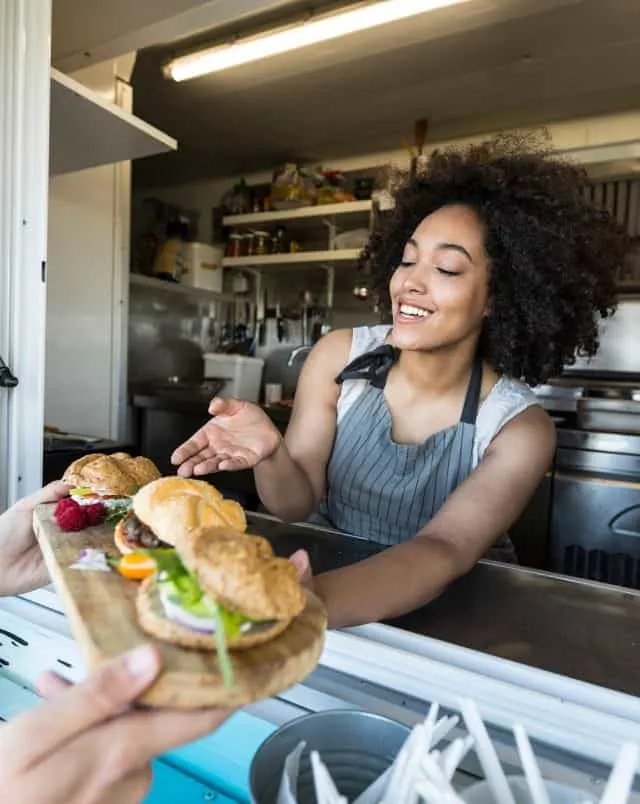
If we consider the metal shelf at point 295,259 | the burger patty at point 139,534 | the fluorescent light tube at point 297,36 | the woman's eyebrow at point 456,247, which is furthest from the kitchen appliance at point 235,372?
the burger patty at point 139,534

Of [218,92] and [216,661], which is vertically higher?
[218,92]

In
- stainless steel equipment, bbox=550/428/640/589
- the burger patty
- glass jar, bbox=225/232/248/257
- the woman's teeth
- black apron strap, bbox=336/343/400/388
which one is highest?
glass jar, bbox=225/232/248/257

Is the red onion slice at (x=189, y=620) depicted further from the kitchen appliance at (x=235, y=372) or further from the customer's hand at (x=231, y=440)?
the kitchen appliance at (x=235, y=372)

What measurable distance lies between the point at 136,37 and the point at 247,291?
2.38 metres

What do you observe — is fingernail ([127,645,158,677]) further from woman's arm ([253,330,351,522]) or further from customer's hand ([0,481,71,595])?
woman's arm ([253,330,351,522])

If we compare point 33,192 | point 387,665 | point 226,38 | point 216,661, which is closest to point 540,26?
point 226,38

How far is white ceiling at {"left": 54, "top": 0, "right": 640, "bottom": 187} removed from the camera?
7.91 ft

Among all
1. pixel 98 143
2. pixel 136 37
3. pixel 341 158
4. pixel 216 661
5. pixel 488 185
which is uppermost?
pixel 341 158

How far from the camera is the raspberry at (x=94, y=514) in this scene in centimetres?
72

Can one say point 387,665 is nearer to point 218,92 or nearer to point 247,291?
point 218,92

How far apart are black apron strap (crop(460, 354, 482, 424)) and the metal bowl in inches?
33.6

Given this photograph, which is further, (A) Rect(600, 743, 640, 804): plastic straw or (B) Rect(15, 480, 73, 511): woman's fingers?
(B) Rect(15, 480, 73, 511): woman's fingers

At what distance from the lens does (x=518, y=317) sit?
4.62ft

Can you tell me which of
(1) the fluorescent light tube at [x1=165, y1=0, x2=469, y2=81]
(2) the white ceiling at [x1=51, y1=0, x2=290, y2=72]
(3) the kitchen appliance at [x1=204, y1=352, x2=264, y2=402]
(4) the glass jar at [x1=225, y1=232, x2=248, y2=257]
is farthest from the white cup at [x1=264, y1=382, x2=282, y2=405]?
(2) the white ceiling at [x1=51, y1=0, x2=290, y2=72]
